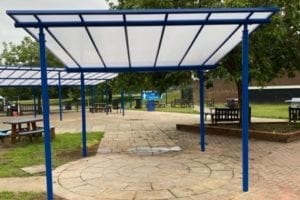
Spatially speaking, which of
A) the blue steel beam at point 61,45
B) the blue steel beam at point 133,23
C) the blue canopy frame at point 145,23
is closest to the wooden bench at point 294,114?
the blue canopy frame at point 145,23

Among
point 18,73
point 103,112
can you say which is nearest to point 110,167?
point 18,73

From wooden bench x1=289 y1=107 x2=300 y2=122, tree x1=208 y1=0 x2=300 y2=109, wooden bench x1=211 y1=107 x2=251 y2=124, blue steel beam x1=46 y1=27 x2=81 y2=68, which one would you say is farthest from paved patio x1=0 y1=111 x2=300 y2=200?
wooden bench x1=289 y1=107 x2=300 y2=122

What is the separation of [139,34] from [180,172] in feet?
9.87

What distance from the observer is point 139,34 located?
7066 millimetres

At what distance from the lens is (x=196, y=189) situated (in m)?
6.84

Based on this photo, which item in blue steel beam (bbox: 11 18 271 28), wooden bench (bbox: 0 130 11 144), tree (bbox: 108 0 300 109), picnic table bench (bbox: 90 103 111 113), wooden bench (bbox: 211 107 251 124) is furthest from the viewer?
picnic table bench (bbox: 90 103 111 113)

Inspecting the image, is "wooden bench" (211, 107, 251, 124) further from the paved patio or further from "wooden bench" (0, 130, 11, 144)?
"wooden bench" (0, 130, 11, 144)

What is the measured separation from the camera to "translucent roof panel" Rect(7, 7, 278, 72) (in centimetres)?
574

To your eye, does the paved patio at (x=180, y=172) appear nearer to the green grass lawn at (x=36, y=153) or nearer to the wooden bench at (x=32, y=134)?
the green grass lawn at (x=36, y=153)

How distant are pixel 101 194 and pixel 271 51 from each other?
29.6 ft

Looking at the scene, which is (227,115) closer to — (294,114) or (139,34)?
(294,114)

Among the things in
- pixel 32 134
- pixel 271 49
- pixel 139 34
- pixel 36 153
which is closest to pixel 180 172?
pixel 139 34

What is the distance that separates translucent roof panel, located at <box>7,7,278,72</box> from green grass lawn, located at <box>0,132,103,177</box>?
2398 millimetres

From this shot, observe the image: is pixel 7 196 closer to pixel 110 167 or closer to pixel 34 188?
pixel 34 188
